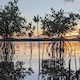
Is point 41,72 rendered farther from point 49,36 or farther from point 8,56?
point 49,36

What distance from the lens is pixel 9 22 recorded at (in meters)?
6.95

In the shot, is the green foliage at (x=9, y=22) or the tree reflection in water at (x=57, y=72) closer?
the tree reflection in water at (x=57, y=72)

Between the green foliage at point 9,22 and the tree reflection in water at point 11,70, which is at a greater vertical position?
the green foliage at point 9,22

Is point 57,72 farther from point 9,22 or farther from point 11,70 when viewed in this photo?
point 9,22

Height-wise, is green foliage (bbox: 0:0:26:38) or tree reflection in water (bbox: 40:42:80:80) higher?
green foliage (bbox: 0:0:26:38)

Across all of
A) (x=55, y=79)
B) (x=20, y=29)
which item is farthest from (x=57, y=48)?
(x=55, y=79)

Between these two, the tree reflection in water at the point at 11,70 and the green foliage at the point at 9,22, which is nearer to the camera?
the tree reflection in water at the point at 11,70

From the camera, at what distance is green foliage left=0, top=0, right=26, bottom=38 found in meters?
6.91

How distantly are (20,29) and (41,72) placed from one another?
1818 mm

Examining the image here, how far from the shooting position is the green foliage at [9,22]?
691 cm

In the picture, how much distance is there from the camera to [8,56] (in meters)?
6.47

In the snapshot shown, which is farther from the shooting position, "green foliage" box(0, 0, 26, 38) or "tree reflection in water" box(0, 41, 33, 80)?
"green foliage" box(0, 0, 26, 38)

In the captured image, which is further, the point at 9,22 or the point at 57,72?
the point at 9,22

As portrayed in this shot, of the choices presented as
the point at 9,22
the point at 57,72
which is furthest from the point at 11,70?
the point at 9,22
